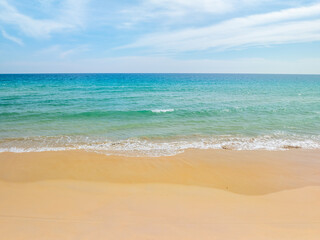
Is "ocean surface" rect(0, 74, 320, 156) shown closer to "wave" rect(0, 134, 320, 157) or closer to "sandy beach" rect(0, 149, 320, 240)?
"wave" rect(0, 134, 320, 157)

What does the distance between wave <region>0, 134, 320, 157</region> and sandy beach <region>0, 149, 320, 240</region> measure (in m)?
0.79

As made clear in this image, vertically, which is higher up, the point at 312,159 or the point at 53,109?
the point at 53,109

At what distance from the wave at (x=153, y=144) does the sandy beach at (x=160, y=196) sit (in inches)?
31.1

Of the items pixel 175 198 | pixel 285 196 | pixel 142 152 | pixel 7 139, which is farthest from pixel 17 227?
pixel 7 139

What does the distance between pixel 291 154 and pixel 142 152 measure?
6.64 m

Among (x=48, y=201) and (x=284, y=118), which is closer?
(x=48, y=201)

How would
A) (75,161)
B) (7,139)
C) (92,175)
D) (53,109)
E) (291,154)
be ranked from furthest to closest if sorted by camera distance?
(53,109)
(7,139)
(291,154)
(75,161)
(92,175)

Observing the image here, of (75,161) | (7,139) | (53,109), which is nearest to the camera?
(75,161)

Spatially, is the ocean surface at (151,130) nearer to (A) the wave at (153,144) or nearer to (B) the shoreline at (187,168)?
(A) the wave at (153,144)

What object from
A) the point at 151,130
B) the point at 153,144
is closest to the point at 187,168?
the point at 153,144

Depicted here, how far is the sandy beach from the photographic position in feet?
14.1

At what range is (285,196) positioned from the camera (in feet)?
19.0

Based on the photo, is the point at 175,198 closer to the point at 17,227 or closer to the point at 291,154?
the point at 17,227

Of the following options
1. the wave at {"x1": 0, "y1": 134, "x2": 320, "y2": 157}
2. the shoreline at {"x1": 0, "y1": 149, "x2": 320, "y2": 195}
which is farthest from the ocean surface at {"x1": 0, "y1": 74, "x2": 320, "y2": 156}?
the shoreline at {"x1": 0, "y1": 149, "x2": 320, "y2": 195}
